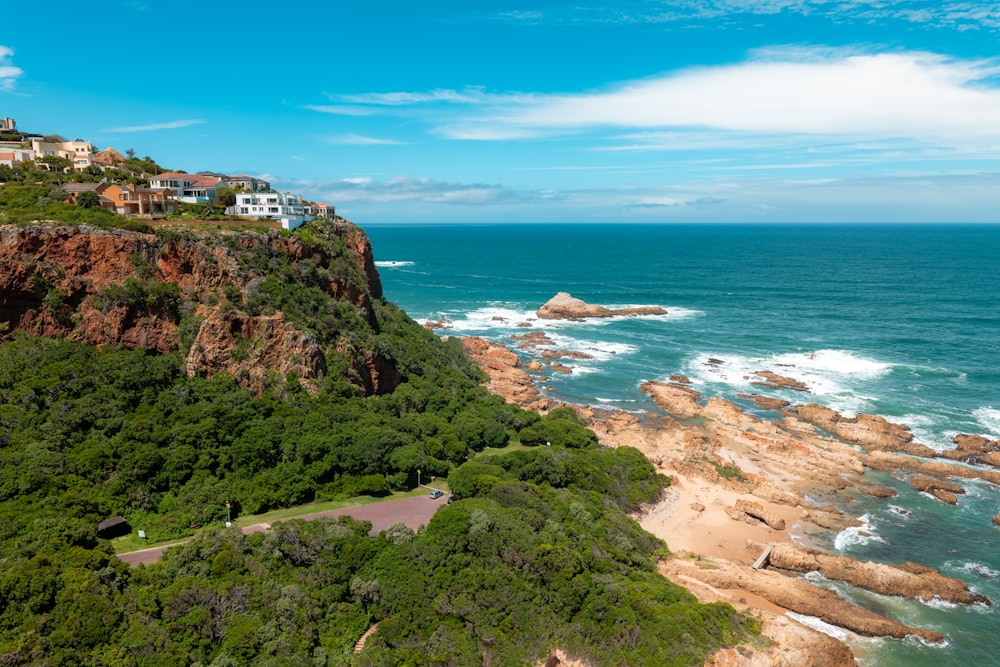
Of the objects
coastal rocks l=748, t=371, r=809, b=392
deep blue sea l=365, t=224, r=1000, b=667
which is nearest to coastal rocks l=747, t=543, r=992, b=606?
deep blue sea l=365, t=224, r=1000, b=667

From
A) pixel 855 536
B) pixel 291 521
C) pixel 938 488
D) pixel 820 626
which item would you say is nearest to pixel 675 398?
pixel 938 488

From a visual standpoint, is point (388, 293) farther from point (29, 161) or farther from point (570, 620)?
point (570, 620)

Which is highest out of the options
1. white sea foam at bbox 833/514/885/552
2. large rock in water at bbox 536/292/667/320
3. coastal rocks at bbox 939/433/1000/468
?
large rock in water at bbox 536/292/667/320

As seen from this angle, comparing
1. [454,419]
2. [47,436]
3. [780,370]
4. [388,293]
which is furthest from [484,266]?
[47,436]

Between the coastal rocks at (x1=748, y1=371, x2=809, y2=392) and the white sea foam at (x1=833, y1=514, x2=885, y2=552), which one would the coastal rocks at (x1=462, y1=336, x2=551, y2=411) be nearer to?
the coastal rocks at (x1=748, y1=371, x2=809, y2=392)

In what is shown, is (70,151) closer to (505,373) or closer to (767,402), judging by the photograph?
(505,373)
